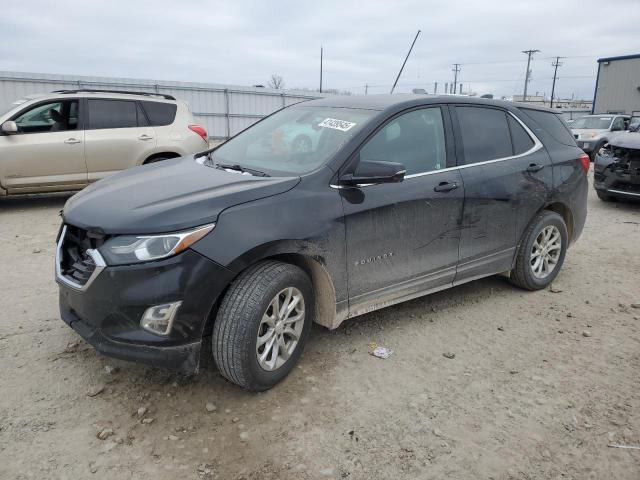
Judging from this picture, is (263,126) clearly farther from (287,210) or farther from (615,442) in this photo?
(615,442)

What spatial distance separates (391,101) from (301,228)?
1366 millimetres

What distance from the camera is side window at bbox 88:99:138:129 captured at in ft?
26.1

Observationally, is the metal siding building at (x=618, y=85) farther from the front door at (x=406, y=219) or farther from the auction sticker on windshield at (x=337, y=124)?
the auction sticker on windshield at (x=337, y=124)

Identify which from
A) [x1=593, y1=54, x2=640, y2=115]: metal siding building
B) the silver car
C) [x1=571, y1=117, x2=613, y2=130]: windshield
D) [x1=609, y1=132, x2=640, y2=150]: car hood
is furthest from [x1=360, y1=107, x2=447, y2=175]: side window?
[x1=593, y1=54, x2=640, y2=115]: metal siding building

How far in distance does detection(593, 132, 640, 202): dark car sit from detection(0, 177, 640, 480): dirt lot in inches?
192

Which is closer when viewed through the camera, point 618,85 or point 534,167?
point 534,167

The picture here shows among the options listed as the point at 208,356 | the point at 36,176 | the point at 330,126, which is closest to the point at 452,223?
the point at 330,126

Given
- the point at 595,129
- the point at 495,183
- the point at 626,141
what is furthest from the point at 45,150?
the point at 595,129

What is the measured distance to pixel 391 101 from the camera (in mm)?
3779

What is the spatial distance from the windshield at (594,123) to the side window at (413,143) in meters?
16.8

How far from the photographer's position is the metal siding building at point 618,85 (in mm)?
33406

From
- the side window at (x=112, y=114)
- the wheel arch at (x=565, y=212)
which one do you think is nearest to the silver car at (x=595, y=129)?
the wheel arch at (x=565, y=212)

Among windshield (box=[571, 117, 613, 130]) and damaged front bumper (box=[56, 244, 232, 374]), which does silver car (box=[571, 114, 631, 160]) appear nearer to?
windshield (box=[571, 117, 613, 130])

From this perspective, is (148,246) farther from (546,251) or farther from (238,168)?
(546,251)
